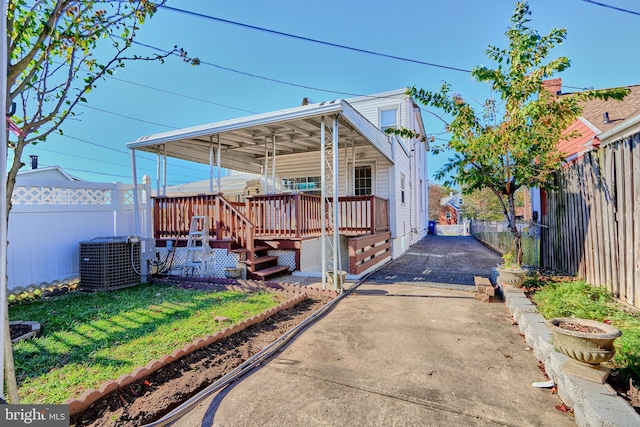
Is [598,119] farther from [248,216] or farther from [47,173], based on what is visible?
[47,173]

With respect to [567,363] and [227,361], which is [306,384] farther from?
[567,363]

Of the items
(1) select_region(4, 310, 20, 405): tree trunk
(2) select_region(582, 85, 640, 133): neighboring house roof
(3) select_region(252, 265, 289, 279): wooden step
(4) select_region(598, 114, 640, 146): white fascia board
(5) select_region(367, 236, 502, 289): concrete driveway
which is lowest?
(5) select_region(367, 236, 502, 289): concrete driveway

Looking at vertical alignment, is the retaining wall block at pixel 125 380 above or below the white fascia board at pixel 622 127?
below

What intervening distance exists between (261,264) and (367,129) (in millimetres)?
4012

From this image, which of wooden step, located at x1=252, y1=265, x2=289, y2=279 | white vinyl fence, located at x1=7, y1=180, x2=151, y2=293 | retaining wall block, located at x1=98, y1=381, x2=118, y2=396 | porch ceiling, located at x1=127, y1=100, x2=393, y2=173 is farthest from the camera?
wooden step, located at x1=252, y1=265, x2=289, y2=279

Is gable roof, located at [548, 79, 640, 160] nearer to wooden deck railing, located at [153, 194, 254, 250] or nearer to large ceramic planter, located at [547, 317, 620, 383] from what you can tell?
large ceramic planter, located at [547, 317, 620, 383]

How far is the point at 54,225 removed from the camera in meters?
5.73

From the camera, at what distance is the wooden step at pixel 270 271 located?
6367 mm

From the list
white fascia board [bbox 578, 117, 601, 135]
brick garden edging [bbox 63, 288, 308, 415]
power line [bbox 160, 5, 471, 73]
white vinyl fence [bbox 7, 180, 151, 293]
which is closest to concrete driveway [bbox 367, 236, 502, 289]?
brick garden edging [bbox 63, 288, 308, 415]

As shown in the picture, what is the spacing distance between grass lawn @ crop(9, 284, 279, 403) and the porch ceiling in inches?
137

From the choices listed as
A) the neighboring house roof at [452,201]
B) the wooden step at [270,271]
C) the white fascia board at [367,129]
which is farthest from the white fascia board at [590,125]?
the neighboring house roof at [452,201]

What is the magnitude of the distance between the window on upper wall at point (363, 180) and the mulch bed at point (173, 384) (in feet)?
24.1

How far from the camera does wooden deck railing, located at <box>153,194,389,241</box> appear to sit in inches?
268

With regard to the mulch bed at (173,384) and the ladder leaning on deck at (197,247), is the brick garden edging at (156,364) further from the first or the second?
the ladder leaning on deck at (197,247)
